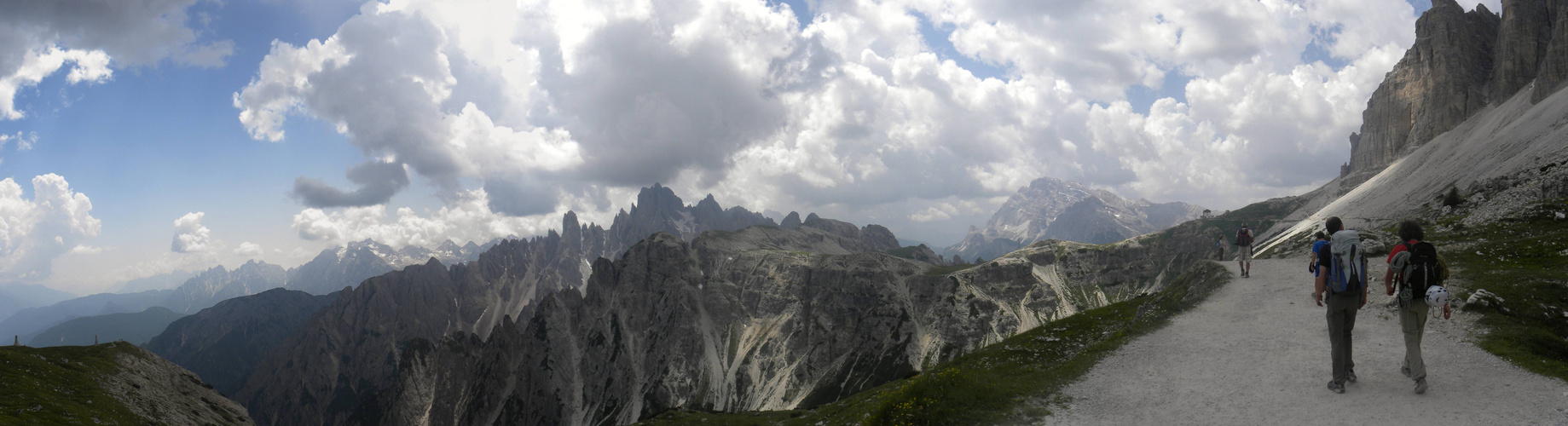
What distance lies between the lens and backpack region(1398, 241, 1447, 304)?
14.9 metres

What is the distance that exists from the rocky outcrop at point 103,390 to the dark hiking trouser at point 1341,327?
95.3 m

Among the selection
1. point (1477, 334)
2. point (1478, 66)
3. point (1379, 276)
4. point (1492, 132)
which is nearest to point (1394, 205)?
point (1492, 132)

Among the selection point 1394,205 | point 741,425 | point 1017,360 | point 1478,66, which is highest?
point 1478,66

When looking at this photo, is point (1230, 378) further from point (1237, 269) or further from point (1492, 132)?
point (1492, 132)

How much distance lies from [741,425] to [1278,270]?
164ft

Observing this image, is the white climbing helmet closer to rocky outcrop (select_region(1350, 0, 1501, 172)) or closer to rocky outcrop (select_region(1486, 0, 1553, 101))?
rocky outcrop (select_region(1486, 0, 1553, 101))

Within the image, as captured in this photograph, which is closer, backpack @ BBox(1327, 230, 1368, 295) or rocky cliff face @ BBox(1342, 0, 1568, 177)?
backpack @ BBox(1327, 230, 1368, 295)

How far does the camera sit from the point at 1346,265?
15.4 metres

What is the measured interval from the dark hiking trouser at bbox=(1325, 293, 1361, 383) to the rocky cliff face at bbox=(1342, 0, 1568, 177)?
16200 cm

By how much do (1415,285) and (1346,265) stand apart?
1.58 meters

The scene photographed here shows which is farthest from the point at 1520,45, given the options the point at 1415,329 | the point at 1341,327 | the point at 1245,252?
the point at 1341,327

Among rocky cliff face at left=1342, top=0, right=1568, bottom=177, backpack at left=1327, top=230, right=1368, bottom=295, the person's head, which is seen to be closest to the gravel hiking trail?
backpack at left=1327, top=230, right=1368, bottom=295

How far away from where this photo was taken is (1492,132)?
11062 cm

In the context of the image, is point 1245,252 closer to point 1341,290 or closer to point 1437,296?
point 1341,290
